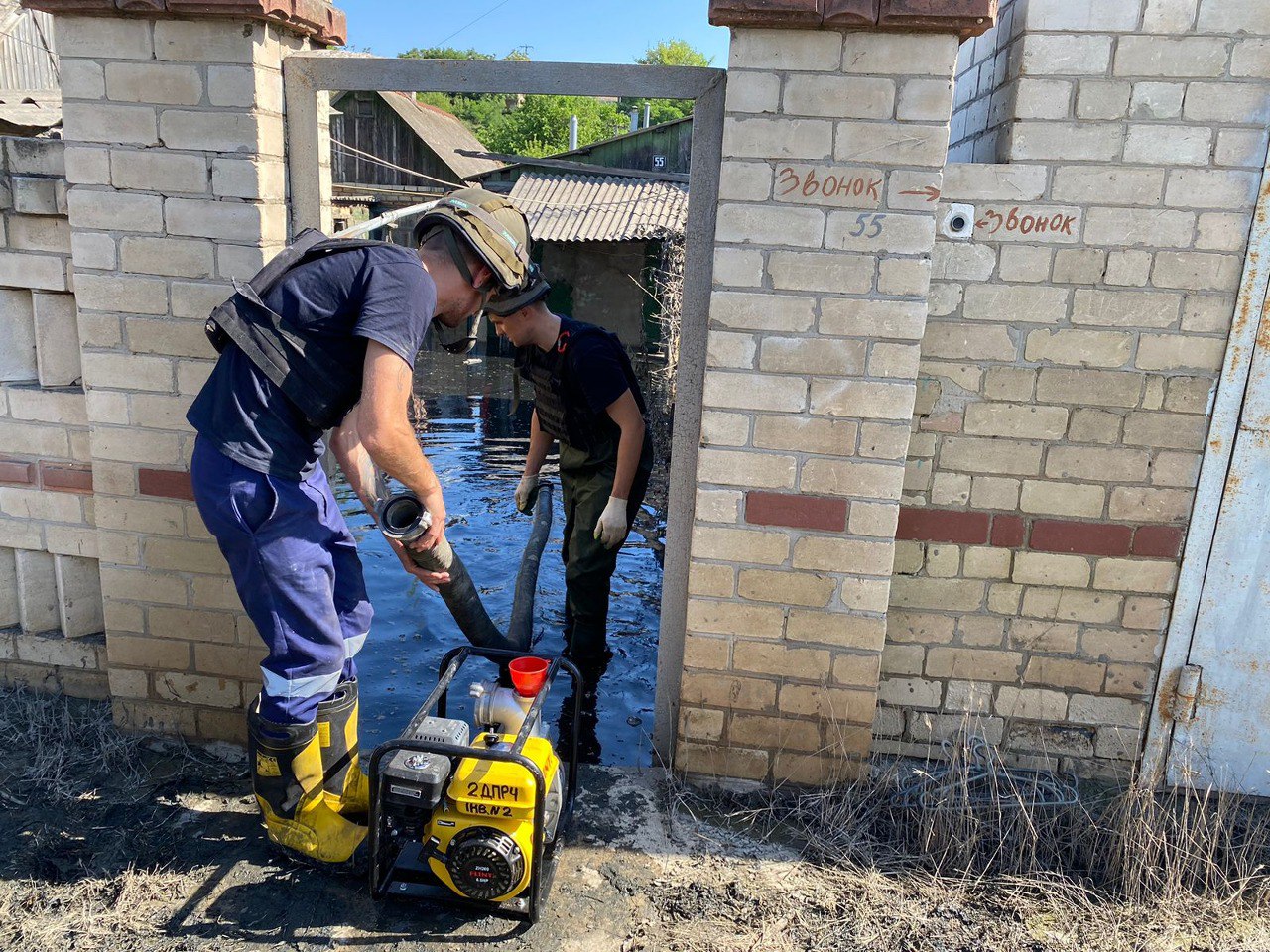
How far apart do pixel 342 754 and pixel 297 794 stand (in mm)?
209

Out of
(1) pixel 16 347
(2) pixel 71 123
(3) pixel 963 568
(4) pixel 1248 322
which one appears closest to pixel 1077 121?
(4) pixel 1248 322

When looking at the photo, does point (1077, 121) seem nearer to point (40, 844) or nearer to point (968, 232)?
point (968, 232)

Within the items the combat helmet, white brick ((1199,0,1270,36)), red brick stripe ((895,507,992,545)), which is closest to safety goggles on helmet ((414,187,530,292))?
the combat helmet

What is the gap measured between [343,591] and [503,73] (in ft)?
6.61

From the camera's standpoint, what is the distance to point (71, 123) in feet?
10.9

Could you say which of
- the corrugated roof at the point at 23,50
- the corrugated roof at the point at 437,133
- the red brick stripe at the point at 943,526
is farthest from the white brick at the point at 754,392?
the corrugated roof at the point at 437,133

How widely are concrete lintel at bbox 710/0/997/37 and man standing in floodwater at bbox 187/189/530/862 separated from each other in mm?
1102

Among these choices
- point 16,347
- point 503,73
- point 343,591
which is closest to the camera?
point 343,591

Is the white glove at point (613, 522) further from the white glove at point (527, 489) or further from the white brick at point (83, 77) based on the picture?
the white brick at point (83, 77)

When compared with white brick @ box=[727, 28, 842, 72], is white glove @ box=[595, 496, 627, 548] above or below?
below

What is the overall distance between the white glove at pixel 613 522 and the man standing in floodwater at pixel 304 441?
1573 millimetres

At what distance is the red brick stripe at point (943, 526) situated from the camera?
11.6 feet

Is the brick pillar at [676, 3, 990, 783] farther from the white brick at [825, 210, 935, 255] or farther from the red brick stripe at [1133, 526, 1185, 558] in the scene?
the red brick stripe at [1133, 526, 1185, 558]

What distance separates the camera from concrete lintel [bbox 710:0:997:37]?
9.44ft
